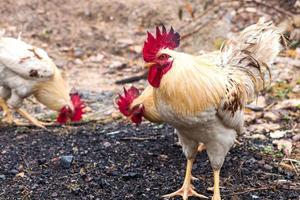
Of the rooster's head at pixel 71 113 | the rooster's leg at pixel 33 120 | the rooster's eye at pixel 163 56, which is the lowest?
the rooster's leg at pixel 33 120

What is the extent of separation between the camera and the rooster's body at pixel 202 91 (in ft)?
11.5

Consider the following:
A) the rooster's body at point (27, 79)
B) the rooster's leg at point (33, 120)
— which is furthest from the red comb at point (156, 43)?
the rooster's leg at point (33, 120)

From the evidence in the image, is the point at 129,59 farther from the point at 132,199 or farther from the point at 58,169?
the point at 132,199

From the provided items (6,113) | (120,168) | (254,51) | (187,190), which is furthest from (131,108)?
(6,113)

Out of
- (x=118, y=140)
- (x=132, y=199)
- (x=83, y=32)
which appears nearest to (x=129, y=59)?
(x=83, y=32)

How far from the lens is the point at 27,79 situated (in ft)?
18.6

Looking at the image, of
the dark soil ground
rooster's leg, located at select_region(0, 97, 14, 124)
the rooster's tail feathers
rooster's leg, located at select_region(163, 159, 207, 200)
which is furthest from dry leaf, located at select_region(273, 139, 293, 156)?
rooster's leg, located at select_region(0, 97, 14, 124)

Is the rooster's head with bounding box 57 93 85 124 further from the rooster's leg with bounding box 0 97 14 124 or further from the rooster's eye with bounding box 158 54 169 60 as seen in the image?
the rooster's eye with bounding box 158 54 169 60

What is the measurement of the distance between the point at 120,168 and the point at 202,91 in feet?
4.30

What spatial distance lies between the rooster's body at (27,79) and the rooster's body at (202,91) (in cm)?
214

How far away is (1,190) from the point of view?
13.7 ft

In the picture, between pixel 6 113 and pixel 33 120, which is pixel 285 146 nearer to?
pixel 33 120

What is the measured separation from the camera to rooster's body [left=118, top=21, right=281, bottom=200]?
3500 mm

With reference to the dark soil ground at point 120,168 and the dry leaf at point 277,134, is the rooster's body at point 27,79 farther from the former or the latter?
the dry leaf at point 277,134
